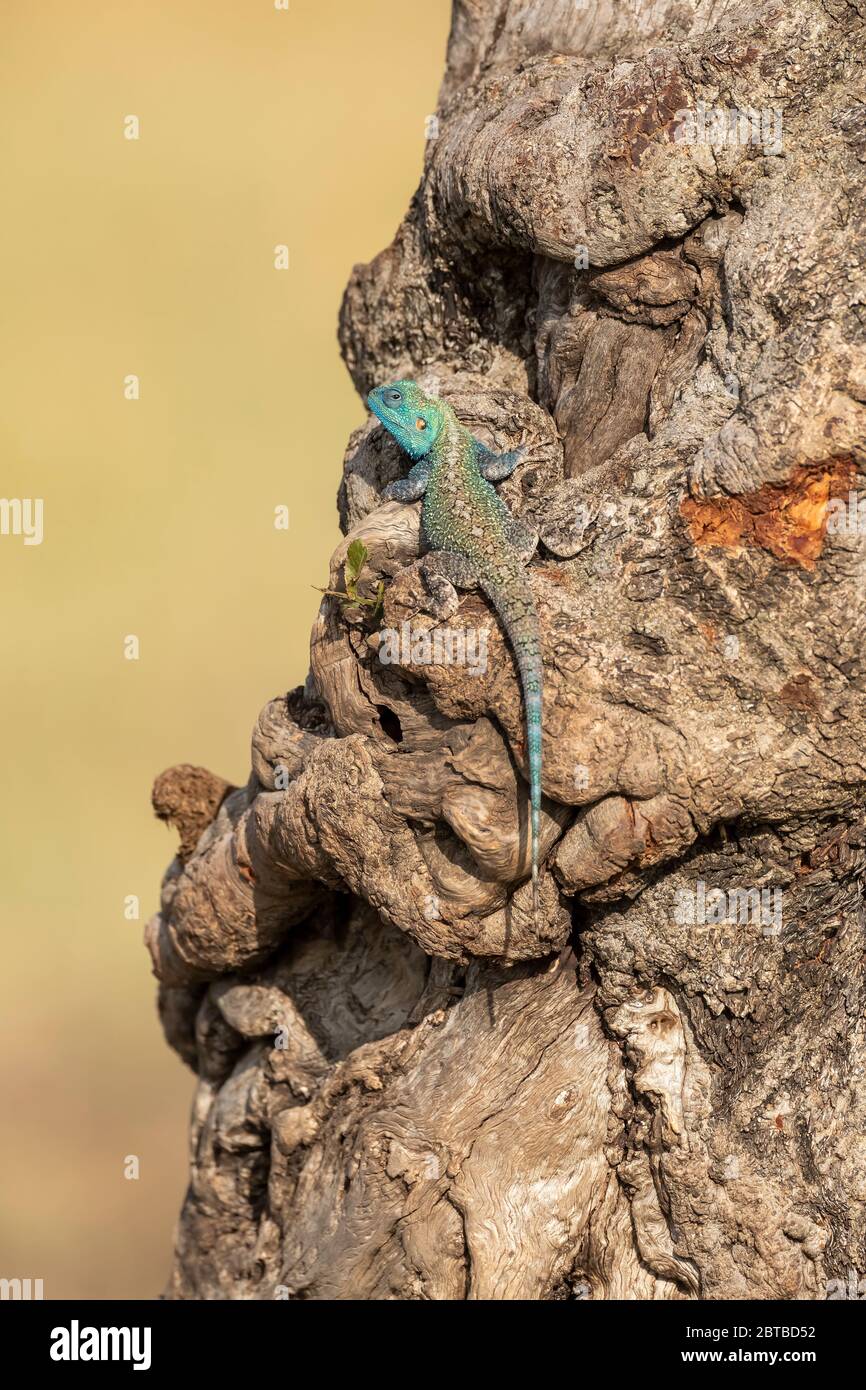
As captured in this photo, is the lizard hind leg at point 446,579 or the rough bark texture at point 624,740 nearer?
the rough bark texture at point 624,740

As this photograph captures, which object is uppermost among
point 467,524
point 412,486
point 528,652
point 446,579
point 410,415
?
point 410,415

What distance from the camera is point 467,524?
4488mm

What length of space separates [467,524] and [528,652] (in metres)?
0.63

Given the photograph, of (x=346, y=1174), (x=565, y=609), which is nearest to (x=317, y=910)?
(x=346, y=1174)

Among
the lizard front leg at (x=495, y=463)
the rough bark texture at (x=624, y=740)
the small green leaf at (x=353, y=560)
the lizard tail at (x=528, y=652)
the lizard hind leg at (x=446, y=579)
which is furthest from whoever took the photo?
the lizard front leg at (x=495, y=463)

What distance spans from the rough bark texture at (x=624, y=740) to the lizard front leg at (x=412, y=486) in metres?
0.11

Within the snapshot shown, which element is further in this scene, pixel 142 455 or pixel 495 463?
pixel 142 455

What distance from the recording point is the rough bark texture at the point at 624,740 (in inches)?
164

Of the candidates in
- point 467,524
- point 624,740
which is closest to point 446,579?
point 467,524

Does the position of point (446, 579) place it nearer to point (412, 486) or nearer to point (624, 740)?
point (412, 486)

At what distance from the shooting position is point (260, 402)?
49.7 ft

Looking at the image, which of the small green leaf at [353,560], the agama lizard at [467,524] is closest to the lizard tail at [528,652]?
the agama lizard at [467,524]

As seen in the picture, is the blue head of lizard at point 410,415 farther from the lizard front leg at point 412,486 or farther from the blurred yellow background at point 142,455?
the blurred yellow background at point 142,455

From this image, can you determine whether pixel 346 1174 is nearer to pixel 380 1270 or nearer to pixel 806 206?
pixel 380 1270
